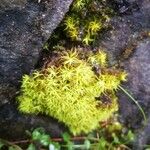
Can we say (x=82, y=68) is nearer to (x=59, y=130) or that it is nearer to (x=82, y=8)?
(x=82, y=8)

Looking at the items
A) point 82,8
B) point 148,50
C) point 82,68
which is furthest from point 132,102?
point 82,8

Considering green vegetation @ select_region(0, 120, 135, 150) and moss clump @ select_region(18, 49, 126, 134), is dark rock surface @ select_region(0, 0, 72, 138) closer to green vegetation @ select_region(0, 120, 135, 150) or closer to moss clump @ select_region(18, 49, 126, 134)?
moss clump @ select_region(18, 49, 126, 134)

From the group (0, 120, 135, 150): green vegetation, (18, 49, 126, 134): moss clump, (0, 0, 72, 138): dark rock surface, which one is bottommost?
(0, 120, 135, 150): green vegetation

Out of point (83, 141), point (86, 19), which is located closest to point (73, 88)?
point (86, 19)

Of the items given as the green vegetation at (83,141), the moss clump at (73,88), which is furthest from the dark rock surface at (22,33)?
the green vegetation at (83,141)

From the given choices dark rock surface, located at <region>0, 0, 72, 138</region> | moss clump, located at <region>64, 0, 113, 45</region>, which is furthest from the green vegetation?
moss clump, located at <region>64, 0, 113, 45</region>

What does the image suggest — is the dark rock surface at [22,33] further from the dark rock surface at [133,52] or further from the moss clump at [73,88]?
the dark rock surface at [133,52]
